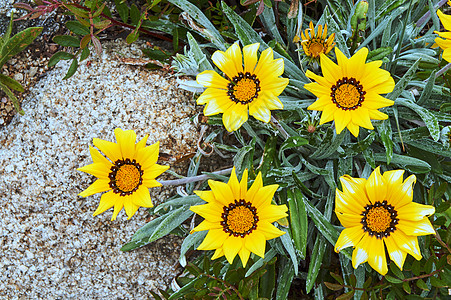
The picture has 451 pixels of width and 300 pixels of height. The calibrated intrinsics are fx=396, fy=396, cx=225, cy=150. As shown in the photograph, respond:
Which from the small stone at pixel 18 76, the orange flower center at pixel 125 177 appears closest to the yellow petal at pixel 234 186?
the orange flower center at pixel 125 177

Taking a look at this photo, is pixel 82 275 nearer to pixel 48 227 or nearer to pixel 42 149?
pixel 48 227

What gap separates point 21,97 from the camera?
193 cm

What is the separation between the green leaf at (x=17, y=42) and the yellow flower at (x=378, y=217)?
1.41m

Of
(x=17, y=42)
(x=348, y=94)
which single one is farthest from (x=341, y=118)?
(x=17, y=42)

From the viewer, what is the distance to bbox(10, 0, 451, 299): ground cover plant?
1.29 m

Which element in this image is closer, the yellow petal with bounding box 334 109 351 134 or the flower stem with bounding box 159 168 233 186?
the yellow petal with bounding box 334 109 351 134

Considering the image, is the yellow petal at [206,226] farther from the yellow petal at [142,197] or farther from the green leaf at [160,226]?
the green leaf at [160,226]

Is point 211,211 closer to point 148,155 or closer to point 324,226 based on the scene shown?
point 148,155

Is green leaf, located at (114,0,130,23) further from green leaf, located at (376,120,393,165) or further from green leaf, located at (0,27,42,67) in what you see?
green leaf, located at (376,120,393,165)

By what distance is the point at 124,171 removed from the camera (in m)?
1.37

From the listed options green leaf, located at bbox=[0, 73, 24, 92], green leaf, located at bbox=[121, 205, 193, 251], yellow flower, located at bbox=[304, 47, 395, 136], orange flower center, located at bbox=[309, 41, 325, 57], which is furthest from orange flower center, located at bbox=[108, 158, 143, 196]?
orange flower center, located at bbox=[309, 41, 325, 57]

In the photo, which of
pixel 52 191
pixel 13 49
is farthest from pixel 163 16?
pixel 52 191

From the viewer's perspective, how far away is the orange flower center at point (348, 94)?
127 centimetres

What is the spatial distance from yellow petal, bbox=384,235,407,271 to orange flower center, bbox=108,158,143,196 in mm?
864
